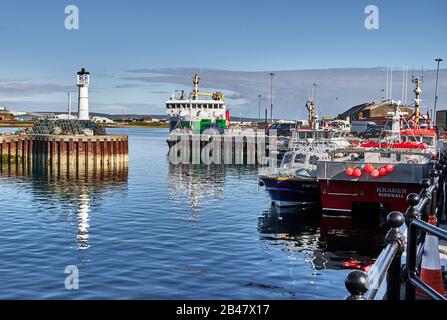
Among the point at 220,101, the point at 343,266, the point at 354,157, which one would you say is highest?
the point at 220,101

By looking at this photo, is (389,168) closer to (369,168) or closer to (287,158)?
(369,168)

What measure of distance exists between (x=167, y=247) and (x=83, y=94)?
215 feet

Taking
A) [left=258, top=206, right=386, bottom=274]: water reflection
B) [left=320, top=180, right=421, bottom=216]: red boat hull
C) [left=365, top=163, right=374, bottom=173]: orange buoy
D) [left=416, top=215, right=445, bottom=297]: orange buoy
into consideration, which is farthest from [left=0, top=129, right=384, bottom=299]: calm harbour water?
[left=416, top=215, right=445, bottom=297]: orange buoy

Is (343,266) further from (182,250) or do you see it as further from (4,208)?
(4,208)

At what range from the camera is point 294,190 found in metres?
33.3

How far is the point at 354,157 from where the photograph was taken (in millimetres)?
33156

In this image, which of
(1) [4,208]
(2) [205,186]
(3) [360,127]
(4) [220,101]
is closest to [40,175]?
(2) [205,186]

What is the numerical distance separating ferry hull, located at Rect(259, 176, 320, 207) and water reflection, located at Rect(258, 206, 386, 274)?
2.09 feet

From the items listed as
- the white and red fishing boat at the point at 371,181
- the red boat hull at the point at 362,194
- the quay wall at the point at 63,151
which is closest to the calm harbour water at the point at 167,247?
the red boat hull at the point at 362,194

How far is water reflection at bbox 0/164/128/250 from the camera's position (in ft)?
103

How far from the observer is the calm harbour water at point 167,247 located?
17219 mm

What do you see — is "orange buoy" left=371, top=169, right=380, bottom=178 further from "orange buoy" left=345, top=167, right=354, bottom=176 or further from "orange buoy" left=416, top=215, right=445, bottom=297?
"orange buoy" left=416, top=215, right=445, bottom=297

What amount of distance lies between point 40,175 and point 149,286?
138 feet

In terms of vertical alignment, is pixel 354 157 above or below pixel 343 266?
above
